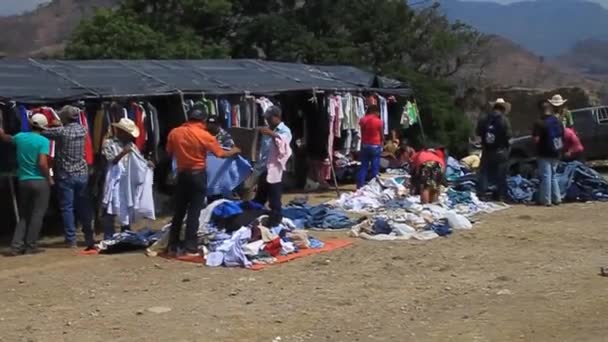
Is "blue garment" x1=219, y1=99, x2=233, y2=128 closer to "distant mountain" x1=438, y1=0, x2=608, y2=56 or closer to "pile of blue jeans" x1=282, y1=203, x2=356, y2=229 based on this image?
"pile of blue jeans" x1=282, y1=203, x2=356, y2=229

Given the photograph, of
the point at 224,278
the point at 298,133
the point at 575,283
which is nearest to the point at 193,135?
the point at 224,278

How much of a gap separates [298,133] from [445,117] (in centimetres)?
911

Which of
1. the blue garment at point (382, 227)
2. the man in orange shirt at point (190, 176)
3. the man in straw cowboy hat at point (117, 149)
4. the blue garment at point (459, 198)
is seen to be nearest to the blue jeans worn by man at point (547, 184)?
the blue garment at point (459, 198)

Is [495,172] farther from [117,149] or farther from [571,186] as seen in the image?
[117,149]

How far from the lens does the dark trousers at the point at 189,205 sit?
10750mm

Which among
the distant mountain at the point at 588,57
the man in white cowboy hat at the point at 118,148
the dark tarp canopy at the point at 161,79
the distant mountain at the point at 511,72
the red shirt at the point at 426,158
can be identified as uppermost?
the dark tarp canopy at the point at 161,79

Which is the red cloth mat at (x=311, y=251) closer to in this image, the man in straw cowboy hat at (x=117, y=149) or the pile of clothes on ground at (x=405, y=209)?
the pile of clothes on ground at (x=405, y=209)

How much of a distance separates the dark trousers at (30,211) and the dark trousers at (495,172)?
6.86 metres

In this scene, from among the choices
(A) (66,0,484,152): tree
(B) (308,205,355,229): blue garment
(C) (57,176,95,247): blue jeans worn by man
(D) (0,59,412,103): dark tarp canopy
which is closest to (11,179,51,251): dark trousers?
(C) (57,176,95,247): blue jeans worn by man

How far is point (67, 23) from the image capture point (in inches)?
2454

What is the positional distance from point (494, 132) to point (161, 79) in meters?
5.01

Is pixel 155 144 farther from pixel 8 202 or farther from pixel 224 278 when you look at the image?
pixel 224 278

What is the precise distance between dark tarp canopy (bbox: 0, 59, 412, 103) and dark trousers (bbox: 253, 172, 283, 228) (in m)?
2.26

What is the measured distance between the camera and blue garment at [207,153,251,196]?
12.8 m
